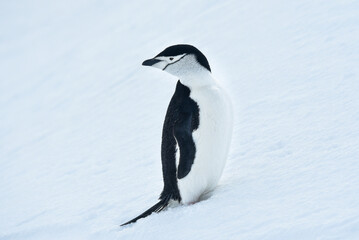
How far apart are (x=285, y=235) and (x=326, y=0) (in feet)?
14.3

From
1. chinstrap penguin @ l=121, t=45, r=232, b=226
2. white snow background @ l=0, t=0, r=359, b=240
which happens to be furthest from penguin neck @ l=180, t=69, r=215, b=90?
white snow background @ l=0, t=0, r=359, b=240

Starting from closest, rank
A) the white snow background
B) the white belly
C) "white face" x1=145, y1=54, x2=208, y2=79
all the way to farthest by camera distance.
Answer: the white snow background, the white belly, "white face" x1=145, y1=54, x2=208, y2=79

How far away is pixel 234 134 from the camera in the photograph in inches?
140

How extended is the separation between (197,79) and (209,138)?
306mm

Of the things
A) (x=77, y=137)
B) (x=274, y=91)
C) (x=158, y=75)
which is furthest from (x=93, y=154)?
(x=158, y=75)

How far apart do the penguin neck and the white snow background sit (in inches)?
19.3

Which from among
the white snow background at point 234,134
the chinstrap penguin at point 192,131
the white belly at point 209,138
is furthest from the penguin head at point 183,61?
the white snow background at point 234,134

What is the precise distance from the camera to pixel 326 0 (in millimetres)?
5824

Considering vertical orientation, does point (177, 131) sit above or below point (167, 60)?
below

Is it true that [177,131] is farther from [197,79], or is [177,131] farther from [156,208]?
[156,208]

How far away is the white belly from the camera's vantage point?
2.64 m

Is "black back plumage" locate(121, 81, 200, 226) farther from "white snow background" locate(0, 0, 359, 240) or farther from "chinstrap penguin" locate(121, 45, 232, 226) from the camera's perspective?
"white snow background" locate(0, 0, 359, 240)

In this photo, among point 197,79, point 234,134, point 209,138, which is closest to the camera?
point 209,138

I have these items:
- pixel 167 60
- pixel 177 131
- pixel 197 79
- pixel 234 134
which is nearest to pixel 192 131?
pixel 177 131
